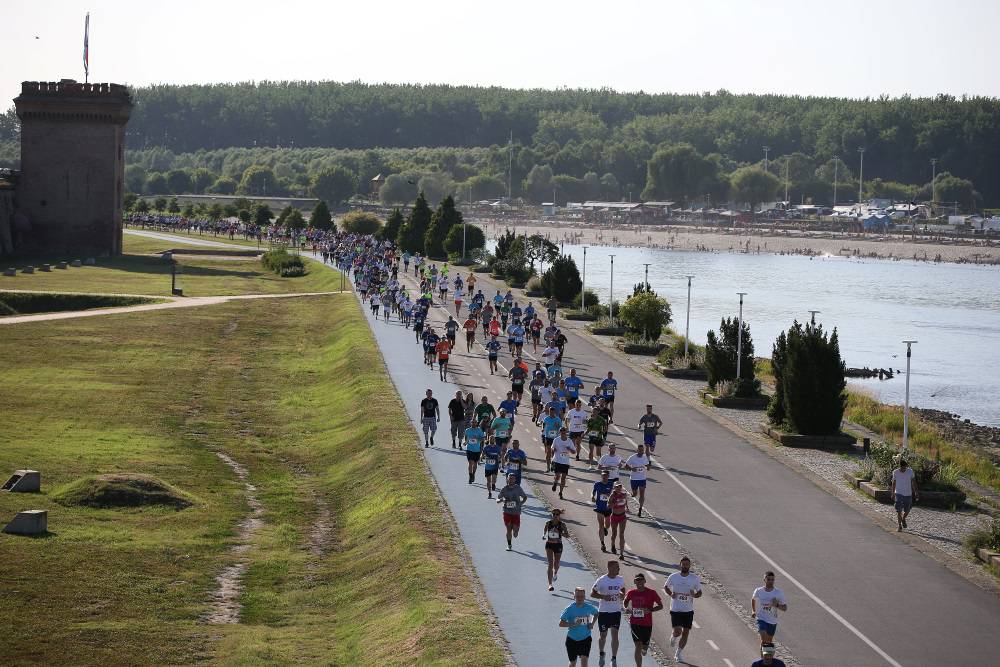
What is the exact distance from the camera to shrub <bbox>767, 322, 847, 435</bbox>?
35875mm

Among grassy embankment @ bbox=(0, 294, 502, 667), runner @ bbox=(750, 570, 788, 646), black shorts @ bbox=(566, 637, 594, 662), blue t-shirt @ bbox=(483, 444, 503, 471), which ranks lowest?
grassy embankment @ bbox=(0, 294, 502, 667)

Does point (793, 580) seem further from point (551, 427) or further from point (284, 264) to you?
point (284, 264)

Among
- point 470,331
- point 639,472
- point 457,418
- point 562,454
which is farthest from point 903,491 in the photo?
point 470,331

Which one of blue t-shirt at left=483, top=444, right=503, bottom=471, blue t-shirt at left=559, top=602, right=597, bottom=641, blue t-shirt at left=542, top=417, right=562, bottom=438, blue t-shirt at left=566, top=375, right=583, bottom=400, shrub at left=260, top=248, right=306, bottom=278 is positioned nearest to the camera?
blue t-shirt at left=559, top=602, right=597, bottom=641

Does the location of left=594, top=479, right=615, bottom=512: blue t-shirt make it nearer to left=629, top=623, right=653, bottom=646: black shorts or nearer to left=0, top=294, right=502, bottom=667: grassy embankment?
left=0, top=294, right=502, bottom=667: grassy embankment

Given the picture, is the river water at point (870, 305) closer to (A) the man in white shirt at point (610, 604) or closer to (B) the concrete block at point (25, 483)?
(B) the concrete block at point (25, 483)

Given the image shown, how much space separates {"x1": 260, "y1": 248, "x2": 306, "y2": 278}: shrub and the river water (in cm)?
2236

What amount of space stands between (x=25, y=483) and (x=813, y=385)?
19.1 meters

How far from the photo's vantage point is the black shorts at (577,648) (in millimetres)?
17875

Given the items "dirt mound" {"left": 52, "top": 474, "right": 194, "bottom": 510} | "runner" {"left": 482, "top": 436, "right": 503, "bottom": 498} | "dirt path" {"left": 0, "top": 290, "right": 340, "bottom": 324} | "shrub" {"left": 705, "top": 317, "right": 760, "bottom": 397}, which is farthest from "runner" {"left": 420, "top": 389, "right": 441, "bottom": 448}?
"dirt path" {"left": 0, "top": 290, "right": 340, "bottom": 324}

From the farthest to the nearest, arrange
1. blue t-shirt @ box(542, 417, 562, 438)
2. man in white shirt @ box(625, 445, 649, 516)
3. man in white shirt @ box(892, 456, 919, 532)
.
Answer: blue t-shirt @ box(542, 417, 562, 438) < man in white shirt @ box(625, 445, 649, 516) < man in white shirt @ box(892, 456, 919, 532)

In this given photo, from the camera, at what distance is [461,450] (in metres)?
33.1

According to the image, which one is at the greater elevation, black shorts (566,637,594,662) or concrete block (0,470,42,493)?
black shorts (566,637,594,662)

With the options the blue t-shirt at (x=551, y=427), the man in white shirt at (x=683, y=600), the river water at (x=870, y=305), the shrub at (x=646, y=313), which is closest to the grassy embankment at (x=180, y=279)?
the river water at (x=870, y=305)
